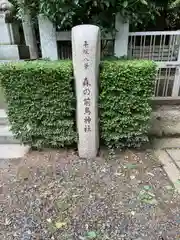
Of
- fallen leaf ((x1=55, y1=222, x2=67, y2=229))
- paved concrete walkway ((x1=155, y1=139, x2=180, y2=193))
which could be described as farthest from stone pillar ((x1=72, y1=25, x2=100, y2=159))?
fallen leaf ((x1=55, y1=222, x2=67, y2=229))

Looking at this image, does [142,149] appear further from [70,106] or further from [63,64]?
[63,64]

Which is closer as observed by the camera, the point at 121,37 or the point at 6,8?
the point at 121,37

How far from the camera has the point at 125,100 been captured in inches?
103

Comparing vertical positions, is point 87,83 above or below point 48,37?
below

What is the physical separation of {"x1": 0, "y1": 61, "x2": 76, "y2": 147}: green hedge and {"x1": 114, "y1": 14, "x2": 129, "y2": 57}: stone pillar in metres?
1.26

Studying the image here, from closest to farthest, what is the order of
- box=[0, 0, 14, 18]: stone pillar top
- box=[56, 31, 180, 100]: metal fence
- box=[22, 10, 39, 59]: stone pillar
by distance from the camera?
box=[56, 31, 180, 100]: metal fence → box=[22, 10, 39, 59]: stone pillar → box=[0, 0, 14, 18]: stone pillar top

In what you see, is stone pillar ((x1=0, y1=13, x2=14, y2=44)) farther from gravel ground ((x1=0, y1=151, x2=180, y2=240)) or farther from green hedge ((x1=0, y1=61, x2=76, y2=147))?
gravel ground ((x1=0, y1=151, x2=180, y2=240))

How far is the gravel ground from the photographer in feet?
6.18

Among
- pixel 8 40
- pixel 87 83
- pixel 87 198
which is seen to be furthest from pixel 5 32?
pixel 87 198

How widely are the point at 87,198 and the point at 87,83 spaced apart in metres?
1.24

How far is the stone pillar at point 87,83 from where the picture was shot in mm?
2271

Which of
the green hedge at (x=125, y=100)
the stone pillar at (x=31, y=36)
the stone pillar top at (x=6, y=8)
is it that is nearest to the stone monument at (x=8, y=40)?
the stone pillar top at (x=6, y=8)

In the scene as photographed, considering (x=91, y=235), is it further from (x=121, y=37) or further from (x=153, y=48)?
(x=153, y=48)

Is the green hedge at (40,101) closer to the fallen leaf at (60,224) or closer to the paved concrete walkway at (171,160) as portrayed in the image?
the fallen leaf at (60,224)
